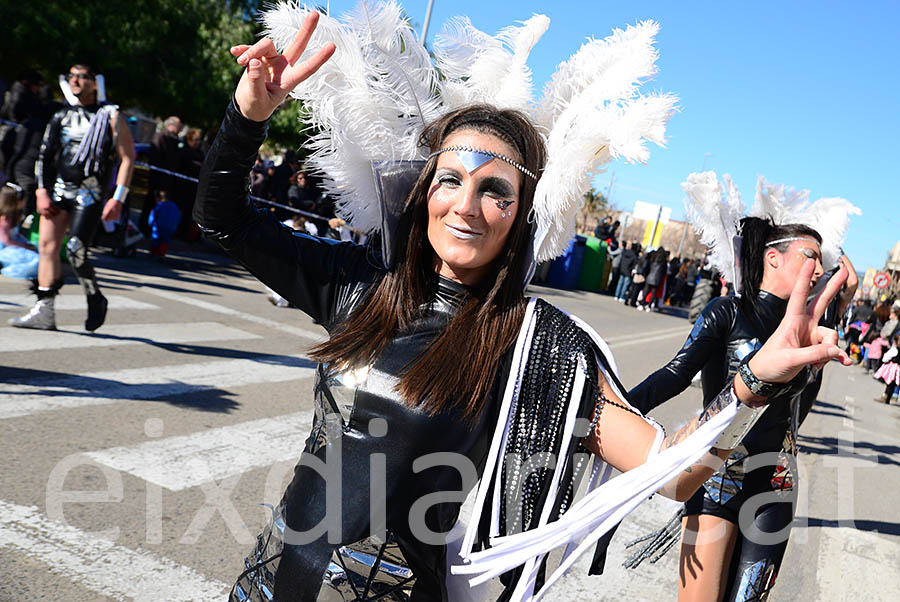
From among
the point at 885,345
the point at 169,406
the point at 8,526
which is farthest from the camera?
the point at 885,345

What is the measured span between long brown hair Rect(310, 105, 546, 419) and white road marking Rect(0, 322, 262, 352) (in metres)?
4.50

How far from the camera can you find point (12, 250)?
742 centimetres

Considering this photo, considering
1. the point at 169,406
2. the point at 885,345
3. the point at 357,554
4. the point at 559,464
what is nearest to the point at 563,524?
the point at 559,464

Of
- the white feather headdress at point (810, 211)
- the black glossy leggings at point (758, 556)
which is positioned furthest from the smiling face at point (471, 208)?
the white feather headdress at point (810, 211)

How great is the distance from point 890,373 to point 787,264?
12585 mm

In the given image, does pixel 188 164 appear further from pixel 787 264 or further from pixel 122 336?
pixel 787 264

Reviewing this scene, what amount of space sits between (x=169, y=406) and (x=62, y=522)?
1.74 m

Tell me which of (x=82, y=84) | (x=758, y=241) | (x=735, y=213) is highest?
(x=82, y=84)

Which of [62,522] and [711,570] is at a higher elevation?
[711,570]

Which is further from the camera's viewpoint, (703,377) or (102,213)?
(102,213)

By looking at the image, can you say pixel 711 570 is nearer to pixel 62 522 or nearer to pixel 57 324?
pixel 62 522

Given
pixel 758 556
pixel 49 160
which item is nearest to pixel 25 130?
pixel 49 160

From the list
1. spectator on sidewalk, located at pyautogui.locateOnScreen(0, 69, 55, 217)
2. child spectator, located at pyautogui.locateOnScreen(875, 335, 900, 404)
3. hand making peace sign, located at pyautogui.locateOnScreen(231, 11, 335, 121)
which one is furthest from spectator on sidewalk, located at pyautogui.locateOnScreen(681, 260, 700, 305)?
hand making peace sign, located at pyautogui.locateOnScreen(231, 11, 335, 121)

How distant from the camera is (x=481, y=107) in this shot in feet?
6.68
